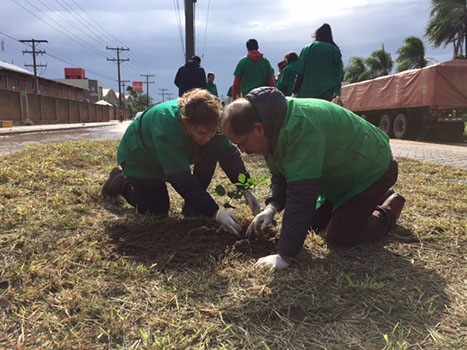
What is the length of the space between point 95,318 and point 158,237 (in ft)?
2.86

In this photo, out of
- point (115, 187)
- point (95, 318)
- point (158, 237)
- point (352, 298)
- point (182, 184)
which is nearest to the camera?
point (95, 318)

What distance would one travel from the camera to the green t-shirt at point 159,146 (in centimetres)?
229

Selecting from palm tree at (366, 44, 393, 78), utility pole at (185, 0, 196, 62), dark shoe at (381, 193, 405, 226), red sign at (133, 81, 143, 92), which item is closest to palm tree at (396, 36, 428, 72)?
palm tree at (366, 44, 393, 78)

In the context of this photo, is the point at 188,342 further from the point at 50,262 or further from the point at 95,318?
the point at 50,262

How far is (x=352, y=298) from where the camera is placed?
5.60ft

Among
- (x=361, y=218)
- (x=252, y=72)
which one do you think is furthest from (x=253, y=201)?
(x=252, y=72)

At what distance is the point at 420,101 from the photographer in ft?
36.4

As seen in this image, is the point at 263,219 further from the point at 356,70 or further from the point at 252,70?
the point at 356,70

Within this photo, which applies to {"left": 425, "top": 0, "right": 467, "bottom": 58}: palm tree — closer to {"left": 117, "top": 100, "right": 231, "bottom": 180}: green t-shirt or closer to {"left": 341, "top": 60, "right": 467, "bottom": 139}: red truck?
{"left": 341, "top": 60, "right": 467, "bottom": 139}: red truck

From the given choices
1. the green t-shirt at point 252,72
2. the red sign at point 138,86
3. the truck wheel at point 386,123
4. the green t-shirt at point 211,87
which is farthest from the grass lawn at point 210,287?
the red sign at point 138,86

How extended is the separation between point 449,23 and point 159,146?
35.4m

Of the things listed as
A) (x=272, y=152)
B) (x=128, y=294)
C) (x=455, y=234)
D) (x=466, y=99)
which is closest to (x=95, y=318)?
(x=128, y=294)

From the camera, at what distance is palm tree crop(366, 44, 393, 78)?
1629 inches

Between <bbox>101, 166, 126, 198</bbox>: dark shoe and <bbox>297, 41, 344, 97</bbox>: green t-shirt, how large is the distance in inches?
106
